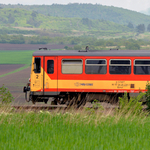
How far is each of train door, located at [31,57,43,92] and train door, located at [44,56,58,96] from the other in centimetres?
30

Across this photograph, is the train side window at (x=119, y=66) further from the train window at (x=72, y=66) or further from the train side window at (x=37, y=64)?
the train side window at (x=37, y=64)

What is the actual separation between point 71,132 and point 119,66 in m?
8.48

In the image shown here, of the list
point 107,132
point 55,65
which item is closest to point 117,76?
point 55,65

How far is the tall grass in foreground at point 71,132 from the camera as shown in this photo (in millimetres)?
8367

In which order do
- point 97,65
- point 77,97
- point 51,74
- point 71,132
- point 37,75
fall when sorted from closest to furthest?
point 71,132 → point 97,65 → point 51,74 → point 37,75 → point 77,97

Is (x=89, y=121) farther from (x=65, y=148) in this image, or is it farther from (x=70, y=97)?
(x=70, y=97)

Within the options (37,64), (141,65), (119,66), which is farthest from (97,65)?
(37,64)

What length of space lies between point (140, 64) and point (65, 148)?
35.0ft

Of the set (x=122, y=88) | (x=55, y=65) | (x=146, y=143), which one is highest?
(x=55, y=65)

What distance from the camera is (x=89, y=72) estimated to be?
17.4m

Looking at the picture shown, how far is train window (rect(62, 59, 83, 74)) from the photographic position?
1738 centimetres

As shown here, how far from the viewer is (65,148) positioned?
7957 mm

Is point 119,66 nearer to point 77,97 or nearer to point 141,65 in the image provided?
point 141,65

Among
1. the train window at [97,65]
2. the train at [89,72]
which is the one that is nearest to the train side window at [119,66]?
the train at [89,72]
